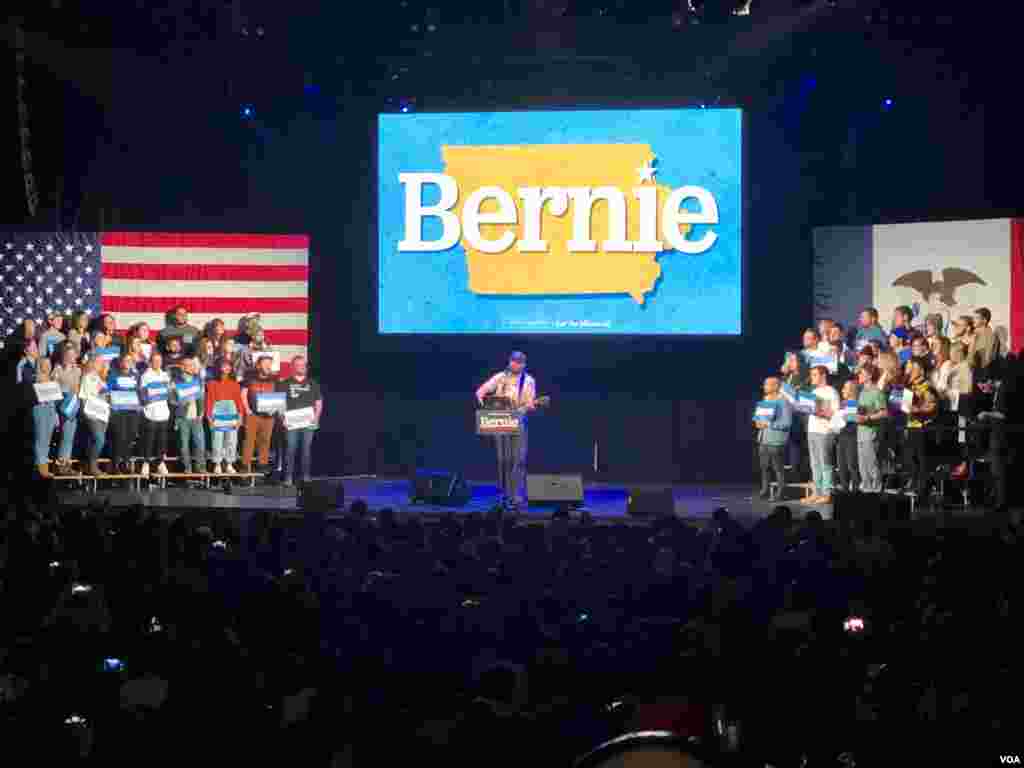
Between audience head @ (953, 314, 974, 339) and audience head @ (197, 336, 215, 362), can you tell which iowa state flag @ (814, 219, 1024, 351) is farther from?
audience head @ (197, 336, 215, 362)

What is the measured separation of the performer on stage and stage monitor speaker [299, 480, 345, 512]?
1905mm

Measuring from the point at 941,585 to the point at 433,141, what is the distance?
41.3ft

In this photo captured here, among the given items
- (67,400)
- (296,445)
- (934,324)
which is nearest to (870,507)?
(934,324)

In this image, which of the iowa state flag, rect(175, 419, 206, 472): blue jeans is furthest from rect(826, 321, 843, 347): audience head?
rect(175, 419, 206, 472): blue jeans

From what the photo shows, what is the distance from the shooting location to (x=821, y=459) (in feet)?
52.7

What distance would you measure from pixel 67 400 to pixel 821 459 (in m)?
9.10

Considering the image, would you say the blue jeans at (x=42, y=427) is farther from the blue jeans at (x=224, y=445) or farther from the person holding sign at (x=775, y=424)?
the person holding sign at (x=775, y=424)

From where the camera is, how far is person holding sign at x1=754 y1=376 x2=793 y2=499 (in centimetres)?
1639

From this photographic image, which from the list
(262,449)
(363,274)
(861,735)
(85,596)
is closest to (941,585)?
(861,735)

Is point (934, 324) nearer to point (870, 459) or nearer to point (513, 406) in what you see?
point (870, 459)

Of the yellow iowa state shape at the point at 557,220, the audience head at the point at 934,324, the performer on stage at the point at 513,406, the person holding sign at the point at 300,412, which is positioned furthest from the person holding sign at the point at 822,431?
the person holding sign at the point at 300,412

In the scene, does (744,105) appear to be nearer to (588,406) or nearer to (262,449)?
(588,406)

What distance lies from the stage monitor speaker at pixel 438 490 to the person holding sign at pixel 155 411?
3497 mm

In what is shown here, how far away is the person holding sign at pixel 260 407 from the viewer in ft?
56.2
